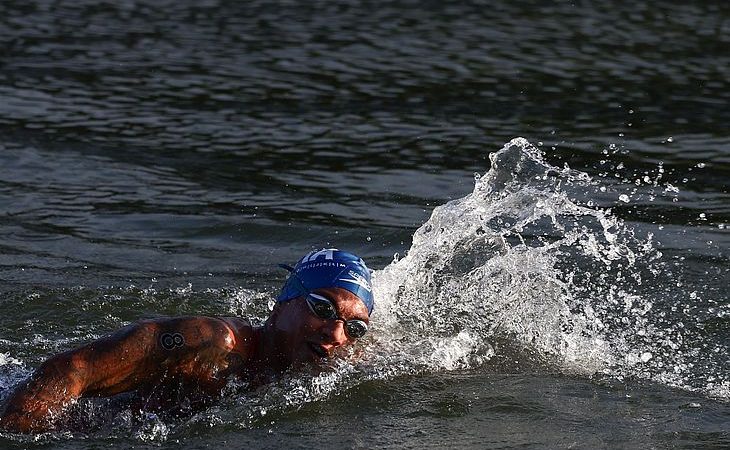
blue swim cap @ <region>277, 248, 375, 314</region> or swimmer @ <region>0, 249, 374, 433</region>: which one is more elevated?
blue swim cap @ <region>277, 248, 375, 314</region>

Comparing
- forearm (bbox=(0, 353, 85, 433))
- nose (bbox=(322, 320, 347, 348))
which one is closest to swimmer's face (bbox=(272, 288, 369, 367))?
nose (bbox=(322, 320, 347, 348))

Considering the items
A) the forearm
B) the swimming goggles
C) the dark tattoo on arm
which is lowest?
the forearm

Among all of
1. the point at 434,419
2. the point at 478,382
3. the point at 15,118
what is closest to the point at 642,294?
the point at 478,382

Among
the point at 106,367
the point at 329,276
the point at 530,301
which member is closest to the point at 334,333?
the point at 329,276

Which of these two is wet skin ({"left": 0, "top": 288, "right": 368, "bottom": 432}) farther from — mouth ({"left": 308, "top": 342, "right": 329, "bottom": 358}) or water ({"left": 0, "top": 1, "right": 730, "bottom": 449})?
water ({"left": 0, "top": 1, "right": 730, "bottom": 449})

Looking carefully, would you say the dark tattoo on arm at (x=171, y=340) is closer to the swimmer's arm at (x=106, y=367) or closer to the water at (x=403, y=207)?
the swimmer's arm at (x=106, y=367)

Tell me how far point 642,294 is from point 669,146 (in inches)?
201

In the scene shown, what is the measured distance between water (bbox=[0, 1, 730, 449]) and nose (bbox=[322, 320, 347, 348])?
381mm

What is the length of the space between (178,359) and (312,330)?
724mm

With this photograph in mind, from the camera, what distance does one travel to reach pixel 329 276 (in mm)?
7113

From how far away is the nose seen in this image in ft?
22.7

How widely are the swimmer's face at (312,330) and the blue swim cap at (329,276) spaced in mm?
45

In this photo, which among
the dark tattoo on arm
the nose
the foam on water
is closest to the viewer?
the dark tattoo on arm

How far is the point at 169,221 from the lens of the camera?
38.8ft
